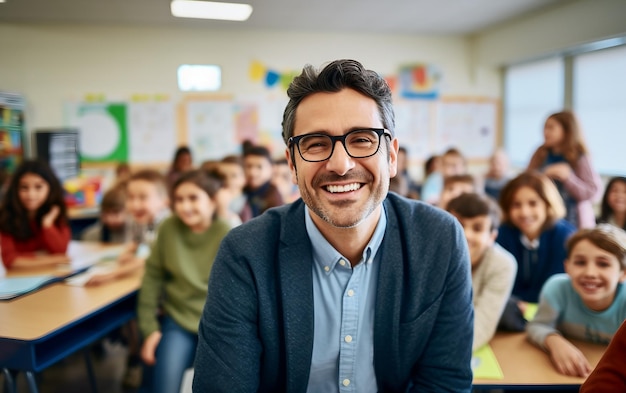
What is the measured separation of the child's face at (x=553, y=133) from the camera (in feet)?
10.3

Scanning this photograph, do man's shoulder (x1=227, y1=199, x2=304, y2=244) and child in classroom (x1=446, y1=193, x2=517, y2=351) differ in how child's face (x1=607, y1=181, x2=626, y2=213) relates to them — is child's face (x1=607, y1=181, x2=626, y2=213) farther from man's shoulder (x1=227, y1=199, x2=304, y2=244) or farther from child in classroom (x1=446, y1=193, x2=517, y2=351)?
man's shoulder (x1=227, y1=199, x2=304, y2=244)

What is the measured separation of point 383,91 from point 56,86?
17.2 feet

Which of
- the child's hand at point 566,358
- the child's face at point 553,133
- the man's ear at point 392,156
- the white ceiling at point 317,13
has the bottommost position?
the child's hand at point 566,358

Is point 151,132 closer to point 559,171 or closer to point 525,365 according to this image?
point 559,171

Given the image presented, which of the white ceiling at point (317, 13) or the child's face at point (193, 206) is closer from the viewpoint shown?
the child's face at point (193, 206)

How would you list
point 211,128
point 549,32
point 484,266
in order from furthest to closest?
point 211,128
point 549,32
point 484,266

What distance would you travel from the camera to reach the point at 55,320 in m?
1.77

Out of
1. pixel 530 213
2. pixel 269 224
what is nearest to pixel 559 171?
pixel 530 213

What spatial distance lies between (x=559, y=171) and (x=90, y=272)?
2.85m

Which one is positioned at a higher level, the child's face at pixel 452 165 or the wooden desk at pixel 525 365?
the child's face at pixel 452 165

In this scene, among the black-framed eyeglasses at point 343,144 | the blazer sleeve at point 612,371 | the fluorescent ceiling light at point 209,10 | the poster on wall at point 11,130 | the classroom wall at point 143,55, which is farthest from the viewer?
the classroom wall at point 143,55

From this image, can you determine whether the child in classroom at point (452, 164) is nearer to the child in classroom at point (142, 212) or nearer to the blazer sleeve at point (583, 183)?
the blazer sleeve at point (583, 183)

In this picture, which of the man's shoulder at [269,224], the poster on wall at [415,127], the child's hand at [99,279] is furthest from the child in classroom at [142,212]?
the poster on wall at [415,127]

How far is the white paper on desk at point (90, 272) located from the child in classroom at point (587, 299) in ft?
6.41
